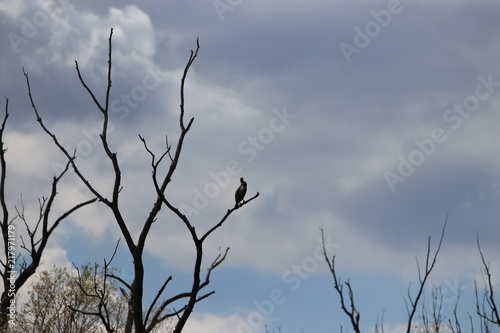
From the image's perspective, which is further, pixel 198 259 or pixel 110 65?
pixel 110 65

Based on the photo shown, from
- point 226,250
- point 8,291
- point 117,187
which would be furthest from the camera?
point 8,291

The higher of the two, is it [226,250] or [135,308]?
[226,250]

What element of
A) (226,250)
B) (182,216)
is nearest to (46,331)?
(226,250)

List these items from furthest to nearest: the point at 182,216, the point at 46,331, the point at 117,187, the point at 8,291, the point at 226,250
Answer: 1. the point at 46,331
2. the point at 8,291
3. the point at 226,250
4. the point at 117,187
5. the point at 182,216

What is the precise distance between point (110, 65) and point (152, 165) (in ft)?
3.77

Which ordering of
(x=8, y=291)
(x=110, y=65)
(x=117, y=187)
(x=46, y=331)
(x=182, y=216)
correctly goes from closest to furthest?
(x=182, y=216) → (x=117, y=187) → (x=110, y=65) → (x=8, y=291) → (x=46, y=331)

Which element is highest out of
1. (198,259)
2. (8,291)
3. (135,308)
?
(8,291)

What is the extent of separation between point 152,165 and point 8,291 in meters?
10.1

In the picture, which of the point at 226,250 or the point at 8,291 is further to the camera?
the point at 8,291

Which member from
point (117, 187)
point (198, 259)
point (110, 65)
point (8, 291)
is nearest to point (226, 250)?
point (198, 259)

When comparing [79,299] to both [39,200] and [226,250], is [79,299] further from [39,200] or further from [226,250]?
[226,250]

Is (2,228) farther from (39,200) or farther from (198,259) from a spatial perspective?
(198,259)

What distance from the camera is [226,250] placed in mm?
6242

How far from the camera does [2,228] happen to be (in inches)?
568
